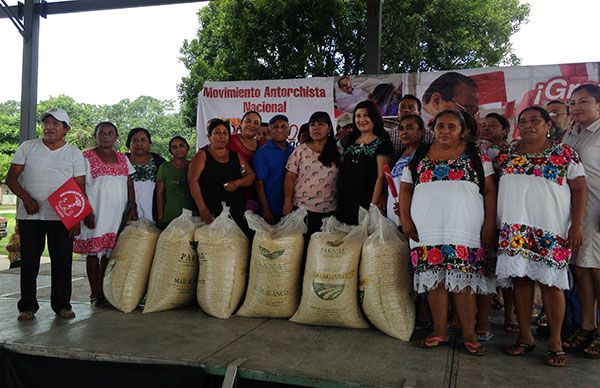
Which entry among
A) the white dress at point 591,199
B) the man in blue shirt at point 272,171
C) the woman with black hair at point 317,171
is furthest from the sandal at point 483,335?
the man in blue shirt at point 272,171

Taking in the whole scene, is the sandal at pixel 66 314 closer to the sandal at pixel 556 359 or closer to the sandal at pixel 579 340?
the sandal at pixel 556 359

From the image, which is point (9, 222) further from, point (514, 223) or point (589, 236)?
point (589, 236)

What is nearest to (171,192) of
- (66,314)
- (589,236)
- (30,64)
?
(66,314)

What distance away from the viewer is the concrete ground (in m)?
2.12

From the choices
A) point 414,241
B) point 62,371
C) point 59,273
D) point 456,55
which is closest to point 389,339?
point 414,241

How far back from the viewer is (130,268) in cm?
331

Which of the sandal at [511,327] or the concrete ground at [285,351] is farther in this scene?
the sandal at [511,327]

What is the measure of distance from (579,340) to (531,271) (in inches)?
19.5

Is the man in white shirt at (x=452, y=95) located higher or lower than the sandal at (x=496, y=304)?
higher

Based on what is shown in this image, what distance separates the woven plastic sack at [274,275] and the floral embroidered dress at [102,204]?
3.49ft

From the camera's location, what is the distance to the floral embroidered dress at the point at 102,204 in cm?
340

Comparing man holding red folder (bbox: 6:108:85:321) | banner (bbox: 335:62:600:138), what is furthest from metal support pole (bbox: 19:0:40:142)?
banner (bbox: 335:62:600:138)

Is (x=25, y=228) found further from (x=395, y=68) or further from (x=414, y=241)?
(x=395, y=68)

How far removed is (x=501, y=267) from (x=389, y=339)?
69cm
